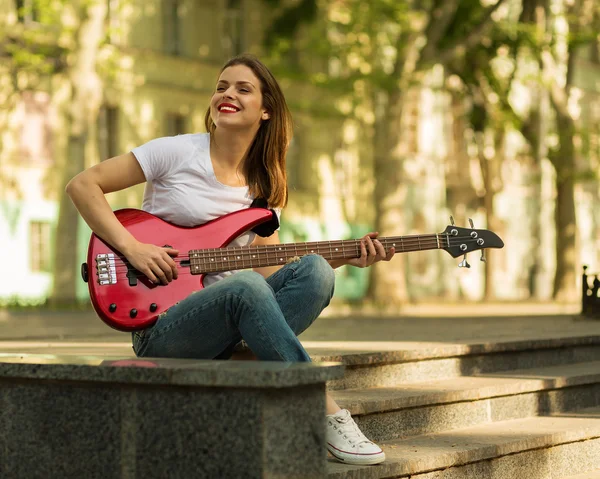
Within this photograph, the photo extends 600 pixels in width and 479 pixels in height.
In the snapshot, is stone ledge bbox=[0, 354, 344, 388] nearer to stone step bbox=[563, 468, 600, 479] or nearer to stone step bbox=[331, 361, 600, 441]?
stone step bbox=[331, 361, 600, 441]

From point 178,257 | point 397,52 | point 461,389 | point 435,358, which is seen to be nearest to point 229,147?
point 178,257

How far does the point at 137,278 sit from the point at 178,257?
0.22 m

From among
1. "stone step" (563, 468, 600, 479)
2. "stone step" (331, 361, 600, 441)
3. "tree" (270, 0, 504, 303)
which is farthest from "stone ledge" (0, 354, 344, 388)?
"tree" (270, 0, 504, 303)

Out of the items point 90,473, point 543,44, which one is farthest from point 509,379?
point 543,44

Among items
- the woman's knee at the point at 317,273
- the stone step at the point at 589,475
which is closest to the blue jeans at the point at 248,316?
the woman's knee at the point at 317,273

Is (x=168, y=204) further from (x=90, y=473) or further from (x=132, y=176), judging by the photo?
(x=90, y=473)

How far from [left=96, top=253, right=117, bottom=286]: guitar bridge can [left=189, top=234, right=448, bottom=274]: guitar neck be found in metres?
0.34

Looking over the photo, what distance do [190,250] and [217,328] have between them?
1.99ft

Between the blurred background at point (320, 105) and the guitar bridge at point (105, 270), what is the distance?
673 inches

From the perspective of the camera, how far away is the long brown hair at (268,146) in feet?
18.6

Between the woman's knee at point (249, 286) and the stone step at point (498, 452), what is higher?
the woman's knee at point (249, 286)

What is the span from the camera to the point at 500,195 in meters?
43.0

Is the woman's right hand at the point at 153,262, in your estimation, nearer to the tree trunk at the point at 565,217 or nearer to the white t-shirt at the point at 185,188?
the white t-shirt at the point at 185,188

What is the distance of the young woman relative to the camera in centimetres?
480
